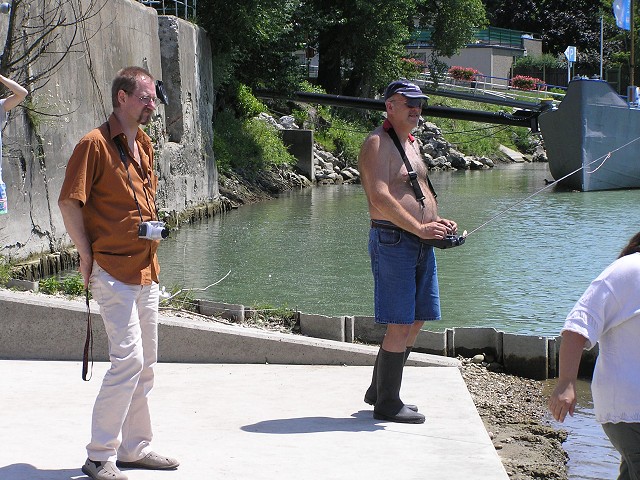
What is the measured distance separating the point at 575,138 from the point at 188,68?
1317 centimetres

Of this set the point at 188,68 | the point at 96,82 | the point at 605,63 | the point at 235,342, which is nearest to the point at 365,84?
the point at 188,68

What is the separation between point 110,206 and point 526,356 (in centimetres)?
386

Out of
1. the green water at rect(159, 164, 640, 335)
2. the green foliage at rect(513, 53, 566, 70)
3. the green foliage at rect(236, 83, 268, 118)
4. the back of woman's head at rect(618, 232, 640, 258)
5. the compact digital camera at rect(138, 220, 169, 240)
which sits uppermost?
the green foliage at rect(513, 53, 566, 70)

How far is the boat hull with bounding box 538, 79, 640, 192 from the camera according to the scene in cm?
2962

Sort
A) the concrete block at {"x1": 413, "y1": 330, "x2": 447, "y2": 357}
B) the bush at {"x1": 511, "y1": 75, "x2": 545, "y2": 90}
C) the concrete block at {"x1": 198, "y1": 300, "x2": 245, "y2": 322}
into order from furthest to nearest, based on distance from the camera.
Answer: the bush at {"x1": 511, "y1": 75, "x2": 545, "y2": 90}, the concrete block at {"x1": 198, "y1": 300, "x2": 245, "y2": 322}, the concrete block at {"x1": 413, "y1": 330, "x2": 447, "y2": 357}

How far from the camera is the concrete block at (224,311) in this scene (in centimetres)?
797

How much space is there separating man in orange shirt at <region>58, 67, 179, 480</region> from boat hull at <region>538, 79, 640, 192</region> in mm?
25699

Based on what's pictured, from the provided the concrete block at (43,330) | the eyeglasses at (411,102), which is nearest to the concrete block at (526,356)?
the eyeglasses at (411,102)

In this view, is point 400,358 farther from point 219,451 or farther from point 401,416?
point 219,451

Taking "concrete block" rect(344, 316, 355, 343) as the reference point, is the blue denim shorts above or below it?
above

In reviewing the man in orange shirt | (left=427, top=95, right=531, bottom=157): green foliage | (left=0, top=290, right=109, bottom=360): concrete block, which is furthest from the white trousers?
(left=427, top=95, right=531, bottom=157): green foliage

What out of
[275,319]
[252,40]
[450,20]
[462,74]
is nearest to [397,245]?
[275,319]

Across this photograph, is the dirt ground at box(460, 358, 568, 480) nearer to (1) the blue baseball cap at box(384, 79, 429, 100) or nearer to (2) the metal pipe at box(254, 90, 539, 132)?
(1) the blue baseball cap at box(384, 79, 429, 100)

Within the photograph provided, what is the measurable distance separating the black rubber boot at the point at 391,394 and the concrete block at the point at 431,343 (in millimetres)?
2029
